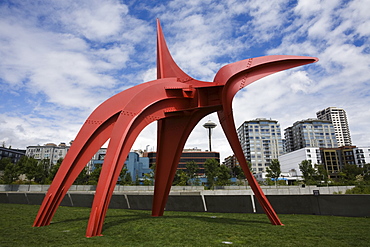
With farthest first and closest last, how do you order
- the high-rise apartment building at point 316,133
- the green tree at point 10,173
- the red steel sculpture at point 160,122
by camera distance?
the high-rise apartment building at point 316,133
the green tree at point 10,173
the red steel sculpture at point 160,122

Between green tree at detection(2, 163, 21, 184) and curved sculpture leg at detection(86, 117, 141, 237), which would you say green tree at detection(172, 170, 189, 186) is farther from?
curved sculpture leg at detection(86, 117, 141, 237)

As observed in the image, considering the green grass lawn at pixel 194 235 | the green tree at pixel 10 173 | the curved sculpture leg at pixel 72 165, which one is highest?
the green tree at pixel 10 173

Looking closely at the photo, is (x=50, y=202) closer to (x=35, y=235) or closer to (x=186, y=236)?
(x=35, y=235)

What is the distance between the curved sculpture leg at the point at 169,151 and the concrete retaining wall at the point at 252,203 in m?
3.68

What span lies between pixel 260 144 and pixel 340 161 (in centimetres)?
3996

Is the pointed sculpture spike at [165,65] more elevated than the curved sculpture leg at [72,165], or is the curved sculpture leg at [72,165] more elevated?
the pointed sculpture spike at [165,65]

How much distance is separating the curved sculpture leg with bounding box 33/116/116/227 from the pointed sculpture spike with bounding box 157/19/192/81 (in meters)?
4.27

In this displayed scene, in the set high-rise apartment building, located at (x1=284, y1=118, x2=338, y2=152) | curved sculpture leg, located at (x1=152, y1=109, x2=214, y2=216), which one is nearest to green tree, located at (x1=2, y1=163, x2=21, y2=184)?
curved sculpture leg, located at (x1=152, y1=109, x2=214, y2=216)

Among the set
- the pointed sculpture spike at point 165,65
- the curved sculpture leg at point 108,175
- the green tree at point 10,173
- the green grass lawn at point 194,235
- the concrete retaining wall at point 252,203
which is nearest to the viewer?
the green grass lawn at point 194,235

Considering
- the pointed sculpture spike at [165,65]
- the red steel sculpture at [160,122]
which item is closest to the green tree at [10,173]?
the red steel sculpture at [160,122]

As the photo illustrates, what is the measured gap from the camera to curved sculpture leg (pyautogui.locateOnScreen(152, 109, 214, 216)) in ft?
42.9

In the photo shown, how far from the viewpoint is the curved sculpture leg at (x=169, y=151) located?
13078 millimetres

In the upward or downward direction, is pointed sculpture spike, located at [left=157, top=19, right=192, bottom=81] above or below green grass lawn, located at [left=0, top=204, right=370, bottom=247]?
above

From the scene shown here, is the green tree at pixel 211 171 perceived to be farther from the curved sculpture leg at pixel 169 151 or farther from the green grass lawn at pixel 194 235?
the green grass lawn at pixel 194 235
